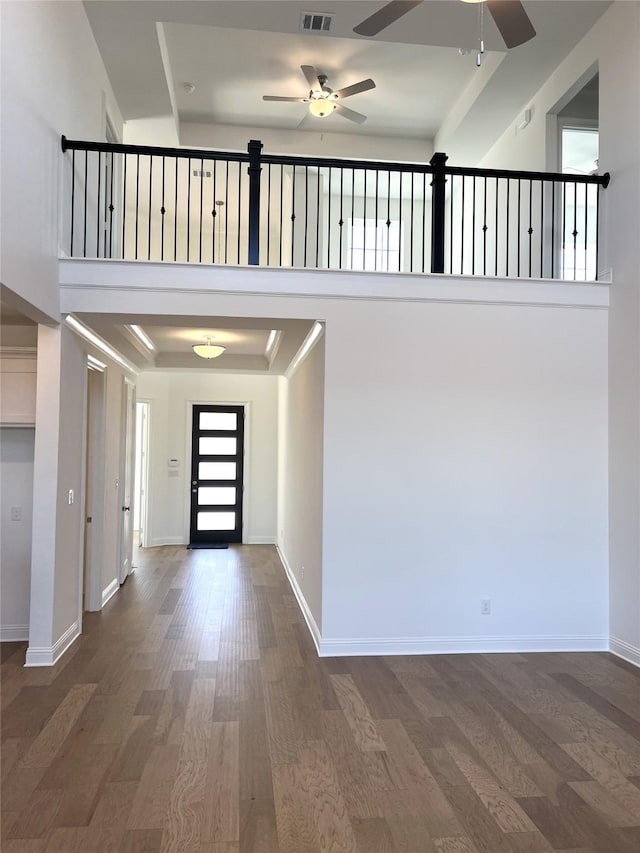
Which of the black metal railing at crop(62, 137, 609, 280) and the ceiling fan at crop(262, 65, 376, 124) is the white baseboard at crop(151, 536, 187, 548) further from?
the ceiling fan at crop(262, 65, 376, 124)

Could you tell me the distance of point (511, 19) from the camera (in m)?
3.69

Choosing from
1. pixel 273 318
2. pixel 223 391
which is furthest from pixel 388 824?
pixel 223 391

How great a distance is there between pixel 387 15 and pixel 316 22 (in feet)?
5.99

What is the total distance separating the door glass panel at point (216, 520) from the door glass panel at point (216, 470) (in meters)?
0.60

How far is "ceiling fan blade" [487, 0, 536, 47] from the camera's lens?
11.7 feet

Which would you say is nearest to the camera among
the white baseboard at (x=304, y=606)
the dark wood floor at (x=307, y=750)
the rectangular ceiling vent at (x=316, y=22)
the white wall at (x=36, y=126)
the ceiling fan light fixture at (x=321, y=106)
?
the dark wood floor at (x=307, y=750)

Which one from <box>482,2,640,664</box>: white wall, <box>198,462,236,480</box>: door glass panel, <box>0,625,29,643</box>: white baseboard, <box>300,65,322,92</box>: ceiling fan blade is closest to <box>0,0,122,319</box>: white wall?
<box>300,65,322,92</box>: ceiling fan blade

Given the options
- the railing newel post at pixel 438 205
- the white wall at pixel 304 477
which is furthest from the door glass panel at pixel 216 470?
the railing newel post at pixel 438 205

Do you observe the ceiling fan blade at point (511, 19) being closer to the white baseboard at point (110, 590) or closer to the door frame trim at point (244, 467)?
the white baseboard at point (110, 590)

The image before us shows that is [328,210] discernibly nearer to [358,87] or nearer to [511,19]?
[358,87]

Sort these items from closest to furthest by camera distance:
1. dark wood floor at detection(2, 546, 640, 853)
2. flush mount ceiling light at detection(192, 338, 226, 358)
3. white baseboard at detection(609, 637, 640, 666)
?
1. dark wood floor at detection(2, 546, 640, 853)
2. white baseboard at detection(609, 637, 640, 666)
3. flush mount ceiling light at detection(192, 338, 226, 358)

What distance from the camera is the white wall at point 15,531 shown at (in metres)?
4.61

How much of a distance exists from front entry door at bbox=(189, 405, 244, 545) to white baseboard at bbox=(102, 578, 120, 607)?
3.26 m

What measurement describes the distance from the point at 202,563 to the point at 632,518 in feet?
17.9
